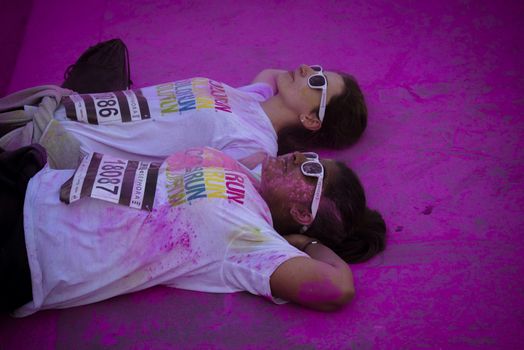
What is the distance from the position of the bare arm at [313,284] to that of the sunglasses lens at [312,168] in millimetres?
413

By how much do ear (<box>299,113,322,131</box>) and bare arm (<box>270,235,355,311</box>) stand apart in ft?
3.40

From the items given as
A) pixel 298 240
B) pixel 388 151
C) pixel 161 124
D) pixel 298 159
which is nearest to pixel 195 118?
pixel 161 124

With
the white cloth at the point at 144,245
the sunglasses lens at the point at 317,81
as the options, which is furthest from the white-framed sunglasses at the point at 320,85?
the white cloth at the point at 144,245

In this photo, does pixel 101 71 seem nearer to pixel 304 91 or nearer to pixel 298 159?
pixel 304 91

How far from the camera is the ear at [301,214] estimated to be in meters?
2.28

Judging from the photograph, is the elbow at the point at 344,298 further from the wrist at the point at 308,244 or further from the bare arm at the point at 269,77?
the bare arm at the point at 269,77

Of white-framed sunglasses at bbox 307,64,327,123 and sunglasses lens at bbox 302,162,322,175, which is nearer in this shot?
sunglasses lens at bbox 302,162,322,175

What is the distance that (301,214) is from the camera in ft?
7.51

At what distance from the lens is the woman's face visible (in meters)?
2.91

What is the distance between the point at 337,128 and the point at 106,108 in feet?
3.97

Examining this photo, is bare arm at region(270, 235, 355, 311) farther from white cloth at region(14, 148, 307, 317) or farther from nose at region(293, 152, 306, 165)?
nose at region(293, 152, 306, 165)

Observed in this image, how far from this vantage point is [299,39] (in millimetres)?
3711

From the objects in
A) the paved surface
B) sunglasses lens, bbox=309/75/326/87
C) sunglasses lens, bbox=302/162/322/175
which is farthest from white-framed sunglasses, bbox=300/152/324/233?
sunglasses lens, bbox=309/75/326/87

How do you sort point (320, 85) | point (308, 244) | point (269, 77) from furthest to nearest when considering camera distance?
point (269, 77)
point (320, 85)
point (308, 244)
